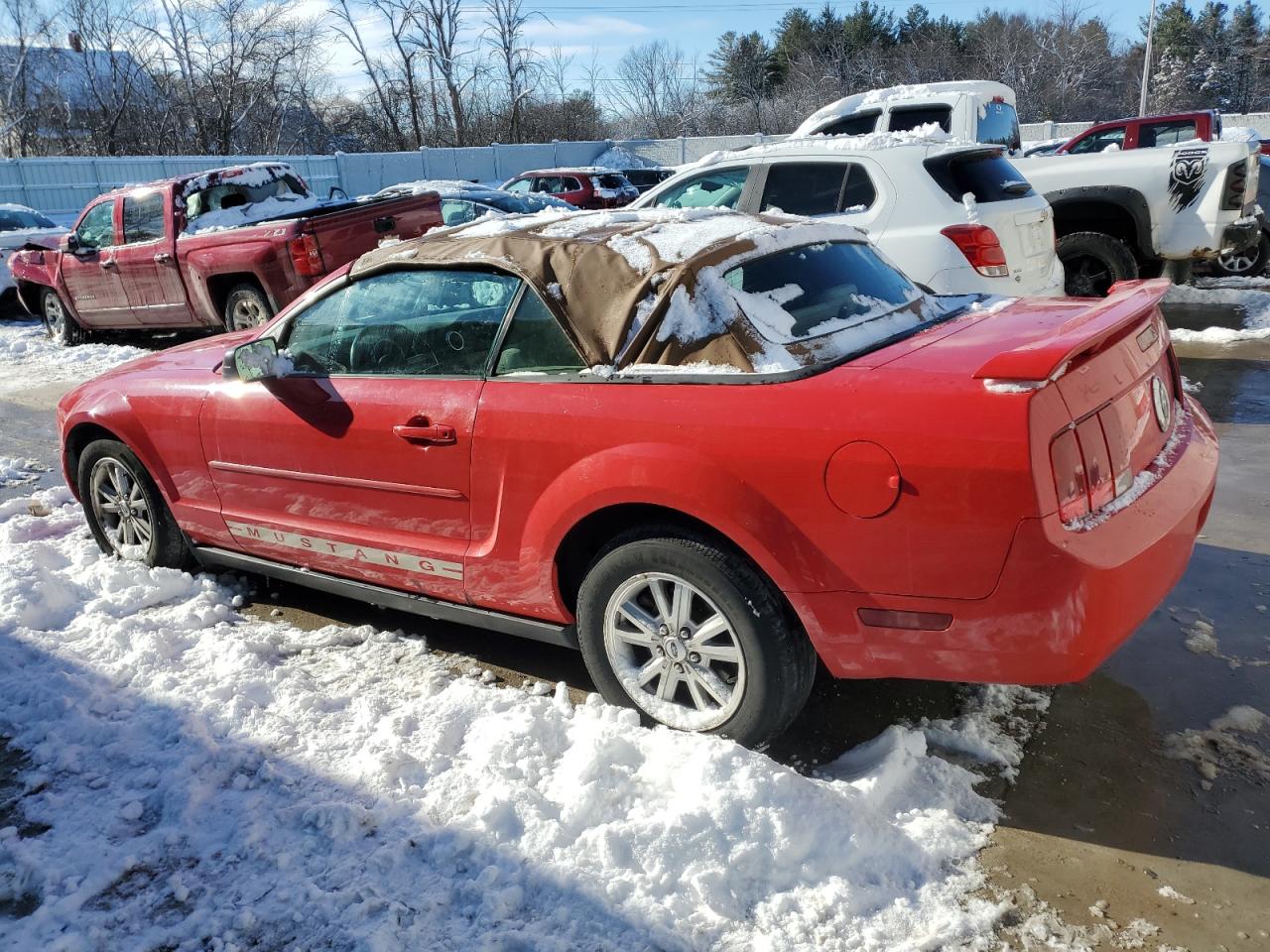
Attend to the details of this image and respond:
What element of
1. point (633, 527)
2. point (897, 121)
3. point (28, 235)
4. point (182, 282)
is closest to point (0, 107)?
point (28, 235)

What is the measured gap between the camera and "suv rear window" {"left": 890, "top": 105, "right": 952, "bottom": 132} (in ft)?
33.1

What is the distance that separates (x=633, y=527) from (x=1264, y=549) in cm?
313

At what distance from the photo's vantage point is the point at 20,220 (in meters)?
16.0

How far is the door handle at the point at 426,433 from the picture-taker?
3453 millimetres

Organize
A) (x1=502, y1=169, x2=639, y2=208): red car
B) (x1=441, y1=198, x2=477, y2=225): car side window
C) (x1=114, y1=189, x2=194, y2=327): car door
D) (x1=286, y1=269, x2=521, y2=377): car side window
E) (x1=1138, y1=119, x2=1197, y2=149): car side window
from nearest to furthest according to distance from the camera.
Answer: (x1=286, y1=269, x2=521, y2=377): car side window < (x1=114, y1=189, x2=194, y2=327): car door < (x1=1138, y1=119, x2=1197, y2=149): car side window < (x1=441, y1=198, x2=477, y2=225): car side window < (x1=502, y1=169, x2=639, y2=208): red car

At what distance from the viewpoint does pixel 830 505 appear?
2.71 m

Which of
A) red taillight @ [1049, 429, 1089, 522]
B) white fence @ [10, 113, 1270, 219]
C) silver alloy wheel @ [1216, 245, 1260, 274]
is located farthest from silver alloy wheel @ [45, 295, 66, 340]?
silver alloy wheel @ [1216, 245, 1260, 274]

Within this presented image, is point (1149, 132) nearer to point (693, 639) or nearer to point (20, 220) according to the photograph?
point (693, 639)

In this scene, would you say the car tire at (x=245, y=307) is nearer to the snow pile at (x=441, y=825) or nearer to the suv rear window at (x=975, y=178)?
the suv rear window at (x=975, y=178)

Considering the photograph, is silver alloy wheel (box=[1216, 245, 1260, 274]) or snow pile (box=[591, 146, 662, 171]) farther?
snow pile (box=[591, 146, 662, 171])

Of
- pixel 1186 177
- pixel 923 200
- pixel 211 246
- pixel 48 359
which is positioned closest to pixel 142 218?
pixel 211 246

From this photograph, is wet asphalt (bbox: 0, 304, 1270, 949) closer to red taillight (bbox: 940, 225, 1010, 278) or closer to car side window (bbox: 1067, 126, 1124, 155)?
red taillight (bbox: 940, 225, 1010, 278)

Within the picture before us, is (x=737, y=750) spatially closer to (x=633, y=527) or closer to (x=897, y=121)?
(x=633, y=527)

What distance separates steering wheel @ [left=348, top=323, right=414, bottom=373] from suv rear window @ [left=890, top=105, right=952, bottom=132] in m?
7.81
